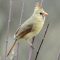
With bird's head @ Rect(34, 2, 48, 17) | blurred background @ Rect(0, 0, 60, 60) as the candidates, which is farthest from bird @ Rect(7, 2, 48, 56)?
blurred background @ Rect(0, 0, 60, 60)

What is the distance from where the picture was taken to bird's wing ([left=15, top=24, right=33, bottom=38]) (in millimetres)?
3701

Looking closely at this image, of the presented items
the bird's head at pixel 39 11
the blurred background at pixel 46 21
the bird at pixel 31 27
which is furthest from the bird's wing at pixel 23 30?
the blurred background at pixel 46 21

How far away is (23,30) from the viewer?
3734mm

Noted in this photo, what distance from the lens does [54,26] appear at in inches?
254

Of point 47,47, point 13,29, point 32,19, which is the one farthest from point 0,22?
point 32,19

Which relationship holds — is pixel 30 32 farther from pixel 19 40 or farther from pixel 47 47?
pixel 47 47

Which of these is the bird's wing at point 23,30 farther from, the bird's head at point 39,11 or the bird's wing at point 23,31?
the bird's head at point 39,11

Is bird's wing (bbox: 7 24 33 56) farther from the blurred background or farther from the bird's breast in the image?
the blurred background

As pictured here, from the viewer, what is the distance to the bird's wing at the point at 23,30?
12.1ft

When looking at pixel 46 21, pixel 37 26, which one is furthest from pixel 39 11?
pixel 46 21

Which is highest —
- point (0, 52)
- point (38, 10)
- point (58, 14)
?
point (38, 10)

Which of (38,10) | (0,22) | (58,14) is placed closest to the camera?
(38,10)

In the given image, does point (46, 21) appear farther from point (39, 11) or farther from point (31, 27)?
point (39, 11)

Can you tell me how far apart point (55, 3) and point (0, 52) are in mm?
3551
